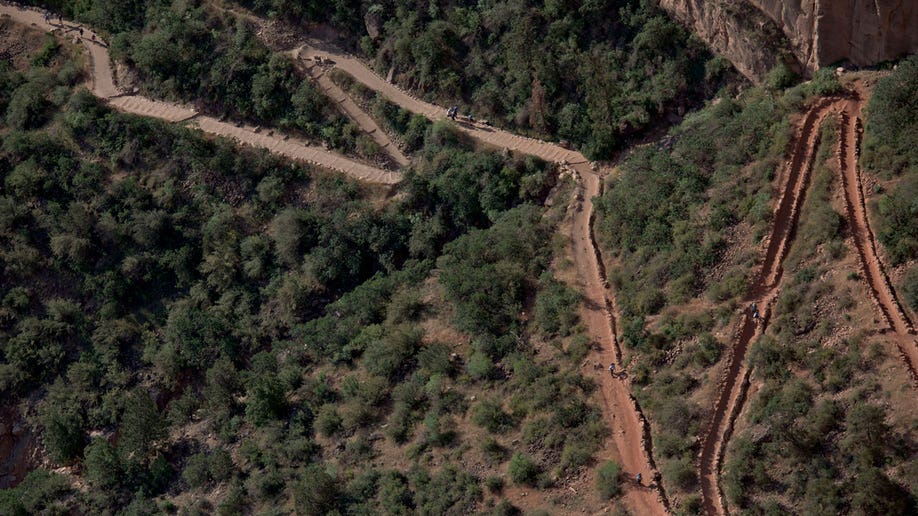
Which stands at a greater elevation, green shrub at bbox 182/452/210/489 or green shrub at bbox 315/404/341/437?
green shrub at bbox 315/404/341/437

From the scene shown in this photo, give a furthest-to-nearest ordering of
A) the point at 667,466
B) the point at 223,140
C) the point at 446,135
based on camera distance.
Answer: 1. the point at 223,140
2. the point at 446,135
3. the point at 667,466

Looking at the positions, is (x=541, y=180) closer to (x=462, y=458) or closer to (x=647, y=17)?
(x=647, y=17)

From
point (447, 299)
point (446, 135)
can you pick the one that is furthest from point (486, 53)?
point (447, 299)

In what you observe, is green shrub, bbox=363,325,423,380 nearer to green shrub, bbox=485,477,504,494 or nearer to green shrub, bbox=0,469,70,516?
green shrub, bbox=485,477,504,494

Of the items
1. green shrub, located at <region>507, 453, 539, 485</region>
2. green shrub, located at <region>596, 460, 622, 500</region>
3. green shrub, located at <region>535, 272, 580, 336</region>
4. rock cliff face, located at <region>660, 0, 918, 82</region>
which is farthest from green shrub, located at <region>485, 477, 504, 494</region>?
rock cliff face, located at <region>660, 0, 918, 82</region>

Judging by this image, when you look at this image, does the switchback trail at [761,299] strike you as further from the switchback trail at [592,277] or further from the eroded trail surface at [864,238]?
the switchback trail at [592,277]

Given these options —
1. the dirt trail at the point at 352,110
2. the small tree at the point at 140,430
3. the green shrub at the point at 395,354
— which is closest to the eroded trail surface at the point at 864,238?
the green shrub at the point at 395,354

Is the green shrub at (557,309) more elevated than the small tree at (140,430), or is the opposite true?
the green shrub at (557,309)
